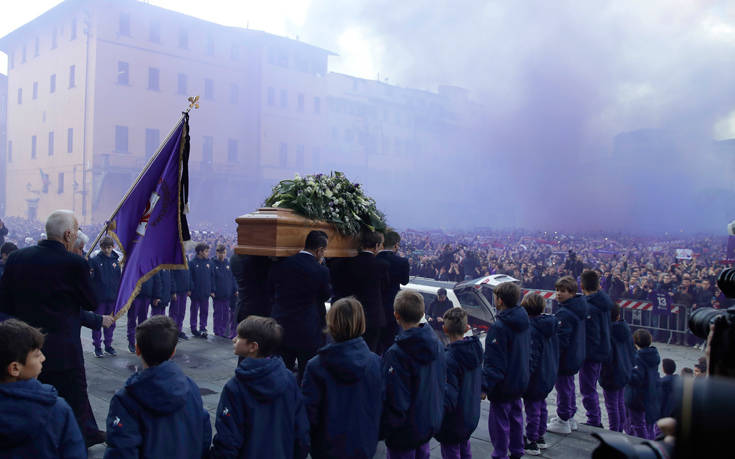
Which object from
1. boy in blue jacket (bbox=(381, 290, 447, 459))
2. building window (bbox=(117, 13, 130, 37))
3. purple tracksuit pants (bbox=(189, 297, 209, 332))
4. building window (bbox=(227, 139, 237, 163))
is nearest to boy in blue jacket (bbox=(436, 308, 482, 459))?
boy in blue jacket (bbox=(381, 290, 447, 459))

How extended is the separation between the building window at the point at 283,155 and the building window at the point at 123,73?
1417 cm

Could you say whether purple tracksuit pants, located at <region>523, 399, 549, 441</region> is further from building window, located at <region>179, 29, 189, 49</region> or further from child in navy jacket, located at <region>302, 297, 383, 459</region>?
building window, located at <region>179, 29, 189, 49</region>

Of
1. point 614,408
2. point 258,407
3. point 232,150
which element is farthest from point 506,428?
point 232,150

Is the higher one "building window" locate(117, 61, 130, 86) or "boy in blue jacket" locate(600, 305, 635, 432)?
"building window" locate(117, 61, 130, 86)

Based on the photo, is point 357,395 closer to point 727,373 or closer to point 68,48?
point 727,373

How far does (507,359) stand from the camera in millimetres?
4898

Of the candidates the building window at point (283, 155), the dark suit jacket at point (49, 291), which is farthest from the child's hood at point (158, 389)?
the building window at point (283, 155)

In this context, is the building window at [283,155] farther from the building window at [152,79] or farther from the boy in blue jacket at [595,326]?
the boy in blue jacket at [595,326]

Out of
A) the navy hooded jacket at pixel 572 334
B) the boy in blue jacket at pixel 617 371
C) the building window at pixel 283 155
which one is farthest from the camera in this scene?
the building window at pixel 283 155

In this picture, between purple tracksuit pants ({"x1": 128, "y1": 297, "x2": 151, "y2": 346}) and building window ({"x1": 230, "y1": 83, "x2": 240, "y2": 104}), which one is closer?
purple tracksuit pants ({"x1": 128, "y1": 297, "x2": 151, "y2": 346})

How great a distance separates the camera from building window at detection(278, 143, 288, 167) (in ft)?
161

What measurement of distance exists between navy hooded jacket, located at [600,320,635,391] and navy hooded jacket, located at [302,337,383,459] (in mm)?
4347

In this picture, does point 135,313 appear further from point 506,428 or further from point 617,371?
point 617,371

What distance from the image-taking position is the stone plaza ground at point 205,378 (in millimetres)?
5465
